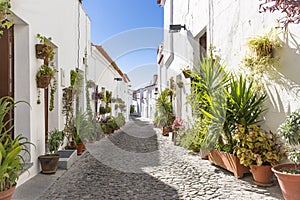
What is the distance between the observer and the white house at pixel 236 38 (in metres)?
3.66

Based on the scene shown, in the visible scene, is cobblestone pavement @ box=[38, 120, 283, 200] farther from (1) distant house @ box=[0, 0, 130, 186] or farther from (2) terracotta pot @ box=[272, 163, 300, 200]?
(1) distant house @ box=[0, 0, 130, 186]

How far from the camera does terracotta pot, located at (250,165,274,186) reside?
149 inches

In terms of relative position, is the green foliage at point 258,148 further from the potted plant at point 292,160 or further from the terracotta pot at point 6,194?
the terracotta pot at point 6,194

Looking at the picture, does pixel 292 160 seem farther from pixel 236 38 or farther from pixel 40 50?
pixel 40 50

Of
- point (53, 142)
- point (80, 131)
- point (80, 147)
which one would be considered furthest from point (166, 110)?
point (53, 142)

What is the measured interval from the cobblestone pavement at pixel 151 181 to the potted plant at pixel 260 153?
0.18 meters

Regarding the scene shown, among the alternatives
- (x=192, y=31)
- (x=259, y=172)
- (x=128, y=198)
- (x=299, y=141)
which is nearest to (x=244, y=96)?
(x=259, y=172)

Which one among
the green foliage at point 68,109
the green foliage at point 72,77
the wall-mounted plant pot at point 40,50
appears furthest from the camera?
the green foliage at point 72,77

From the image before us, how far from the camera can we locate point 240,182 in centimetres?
404

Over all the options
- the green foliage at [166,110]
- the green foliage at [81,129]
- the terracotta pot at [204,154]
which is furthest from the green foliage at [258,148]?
the green foliage at [166,110]

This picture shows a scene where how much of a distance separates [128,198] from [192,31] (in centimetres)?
619

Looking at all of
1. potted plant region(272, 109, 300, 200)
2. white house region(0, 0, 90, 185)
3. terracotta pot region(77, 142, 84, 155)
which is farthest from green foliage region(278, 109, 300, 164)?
terracotta pot region(77, 142, 84, 155)

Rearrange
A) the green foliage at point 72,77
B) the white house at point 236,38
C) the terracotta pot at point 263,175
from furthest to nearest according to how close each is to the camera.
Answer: the green foliage at point 72,77
the terracotta pot at point 263,175
the white house at point 236,38

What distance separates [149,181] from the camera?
422 centimetres
